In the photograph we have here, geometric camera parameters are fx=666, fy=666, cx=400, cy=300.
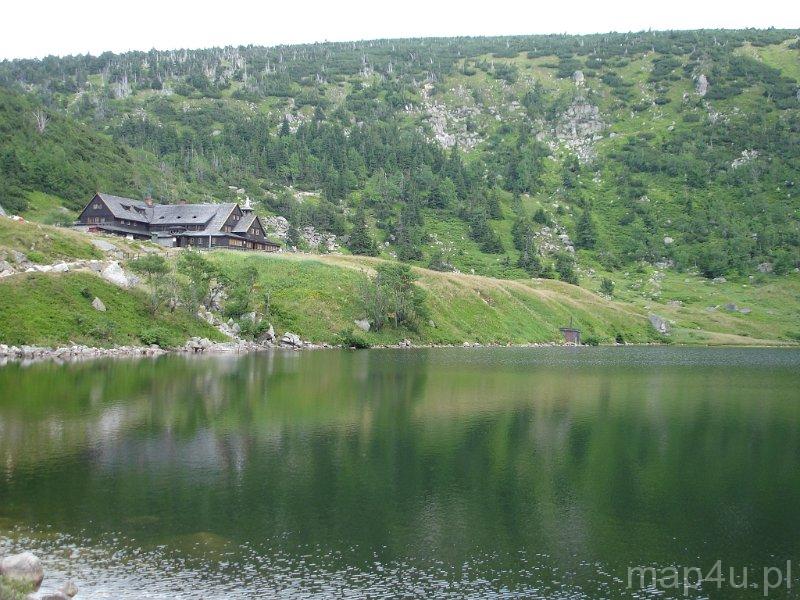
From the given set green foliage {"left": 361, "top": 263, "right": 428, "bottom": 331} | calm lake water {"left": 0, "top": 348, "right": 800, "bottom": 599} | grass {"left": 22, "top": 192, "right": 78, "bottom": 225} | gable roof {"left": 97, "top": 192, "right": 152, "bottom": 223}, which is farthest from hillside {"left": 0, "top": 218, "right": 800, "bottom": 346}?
grass {"left": 22, "top": 192, "right": 78, "bottom": 225}

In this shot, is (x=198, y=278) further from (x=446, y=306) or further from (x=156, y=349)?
(x=446, y=306)

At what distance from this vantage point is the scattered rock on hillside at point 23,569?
64.0 ft

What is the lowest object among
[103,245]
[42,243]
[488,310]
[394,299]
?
→ [488,310]

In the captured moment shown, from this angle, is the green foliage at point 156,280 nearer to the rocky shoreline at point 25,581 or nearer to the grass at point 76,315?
the grass at point 76,315

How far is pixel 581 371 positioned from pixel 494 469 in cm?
5612

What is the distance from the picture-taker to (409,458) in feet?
122

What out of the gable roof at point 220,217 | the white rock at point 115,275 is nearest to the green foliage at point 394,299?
the gable roof at point 220,217

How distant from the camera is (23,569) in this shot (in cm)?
1978

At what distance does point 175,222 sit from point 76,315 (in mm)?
62429

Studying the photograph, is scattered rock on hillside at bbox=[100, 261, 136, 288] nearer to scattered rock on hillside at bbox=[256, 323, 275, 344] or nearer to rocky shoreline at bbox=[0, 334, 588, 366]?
rocky shoreline at bbox=[0, 334, 588, 366]

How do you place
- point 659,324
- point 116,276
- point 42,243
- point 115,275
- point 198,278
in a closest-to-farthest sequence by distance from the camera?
point 116,276
point 115,275
point 42,243
point 198,278
point 659,324

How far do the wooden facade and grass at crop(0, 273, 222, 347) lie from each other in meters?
46.5

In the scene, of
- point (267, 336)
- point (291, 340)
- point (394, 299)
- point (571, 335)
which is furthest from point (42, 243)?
point (571, 335)

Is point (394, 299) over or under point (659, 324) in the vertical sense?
over
